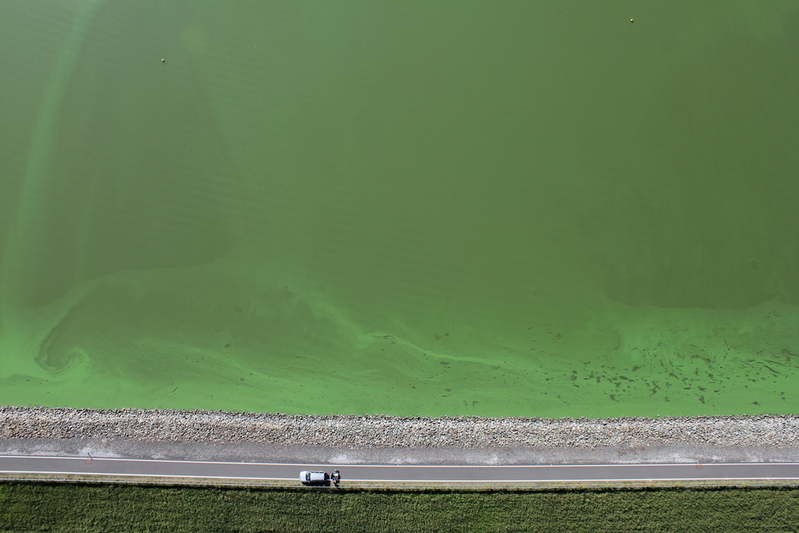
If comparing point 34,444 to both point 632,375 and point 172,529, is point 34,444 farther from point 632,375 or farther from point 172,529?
point 632,375

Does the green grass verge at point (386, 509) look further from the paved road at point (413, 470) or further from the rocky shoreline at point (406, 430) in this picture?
the rocky shoreline at point (406, 430)

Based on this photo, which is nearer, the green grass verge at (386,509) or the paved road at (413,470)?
the green grass verge at (386,509)

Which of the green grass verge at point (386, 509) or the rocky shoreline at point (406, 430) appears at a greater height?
the rocky shoreline at point (406, 430)

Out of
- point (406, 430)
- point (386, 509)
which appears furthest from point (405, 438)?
point (386, 509)

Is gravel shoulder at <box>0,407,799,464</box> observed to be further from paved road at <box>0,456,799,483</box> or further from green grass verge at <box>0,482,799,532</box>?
green grass verge at <box>0,482,799,532</box>

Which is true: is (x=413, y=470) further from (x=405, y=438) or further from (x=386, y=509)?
(x=386, y=509)

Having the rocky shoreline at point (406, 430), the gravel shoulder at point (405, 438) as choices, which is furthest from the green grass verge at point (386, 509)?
the rocky shoreline at point (406, 430)

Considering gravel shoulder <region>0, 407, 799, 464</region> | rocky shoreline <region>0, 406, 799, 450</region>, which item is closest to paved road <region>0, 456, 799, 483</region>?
gravel shoulder <region>0, 407, 799, 464</region>
